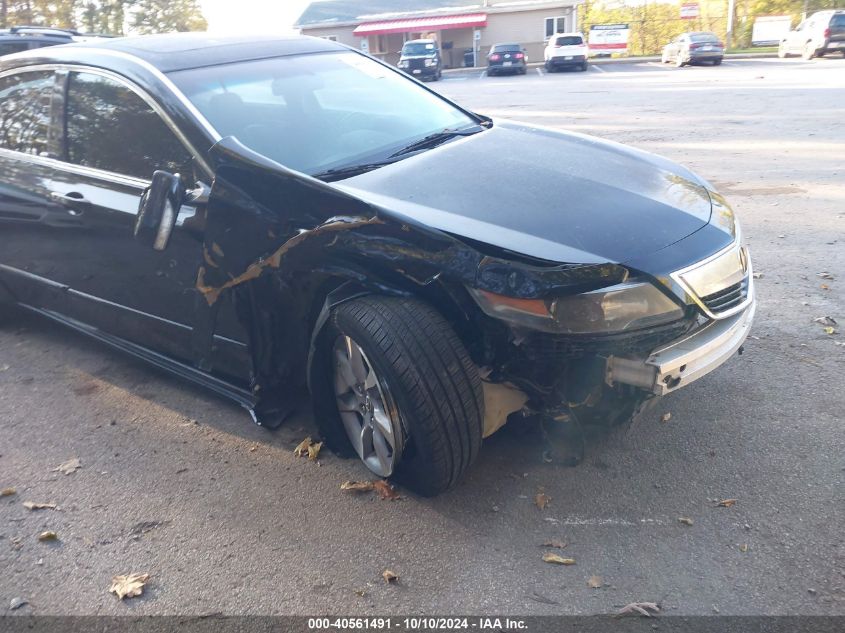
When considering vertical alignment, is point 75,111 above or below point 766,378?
above

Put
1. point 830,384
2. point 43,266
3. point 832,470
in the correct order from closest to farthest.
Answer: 1. point 832,470
2. point 830,384
3. point 43,266

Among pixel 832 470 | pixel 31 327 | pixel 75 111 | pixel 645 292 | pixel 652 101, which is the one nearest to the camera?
pixel 645 292

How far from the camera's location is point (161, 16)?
44.2m

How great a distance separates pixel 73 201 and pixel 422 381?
2.36 meters

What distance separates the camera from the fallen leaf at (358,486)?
3387 millimetres

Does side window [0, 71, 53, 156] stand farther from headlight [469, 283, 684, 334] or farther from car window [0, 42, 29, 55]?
car window [0, 42, 29, 55]

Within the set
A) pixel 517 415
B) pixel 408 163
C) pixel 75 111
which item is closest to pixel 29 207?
pixel 75 111

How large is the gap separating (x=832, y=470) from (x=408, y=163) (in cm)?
225

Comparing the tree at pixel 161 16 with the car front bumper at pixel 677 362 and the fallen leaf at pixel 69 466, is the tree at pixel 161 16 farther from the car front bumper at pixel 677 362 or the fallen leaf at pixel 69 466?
the car front bumper at pixel 677 362

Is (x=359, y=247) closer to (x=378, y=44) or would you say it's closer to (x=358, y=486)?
(x=358, y=486)

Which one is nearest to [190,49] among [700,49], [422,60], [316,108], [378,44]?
[316,108]

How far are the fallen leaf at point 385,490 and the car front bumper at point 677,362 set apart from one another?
3.34 feet

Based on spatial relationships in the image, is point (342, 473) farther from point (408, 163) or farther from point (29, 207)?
point (29, 207)

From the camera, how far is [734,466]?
338 centimetres
